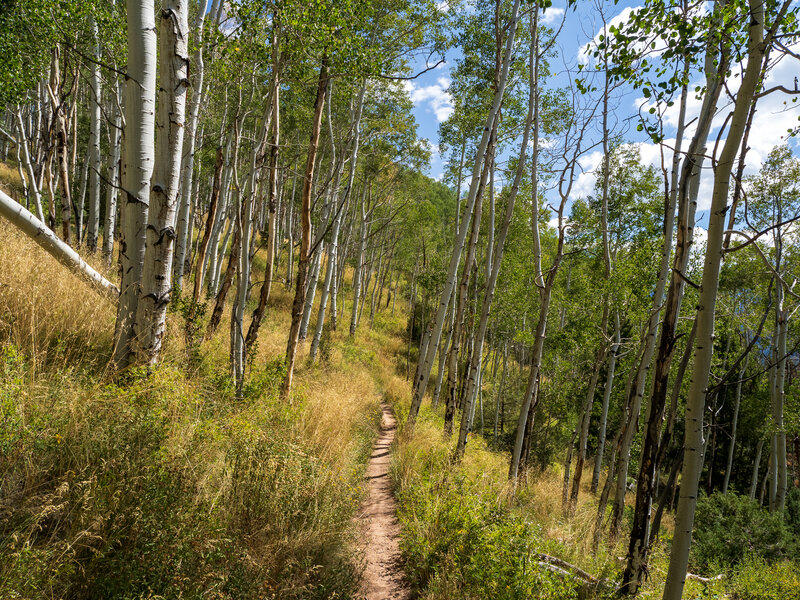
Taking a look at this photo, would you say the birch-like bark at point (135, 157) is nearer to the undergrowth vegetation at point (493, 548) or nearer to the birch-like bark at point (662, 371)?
the undergrowth vegetation at point (493, 548)

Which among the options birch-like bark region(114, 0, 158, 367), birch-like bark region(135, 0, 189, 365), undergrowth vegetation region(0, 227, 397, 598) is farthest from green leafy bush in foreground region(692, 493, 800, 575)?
birch-like bark region(114, 0, 158, 367)

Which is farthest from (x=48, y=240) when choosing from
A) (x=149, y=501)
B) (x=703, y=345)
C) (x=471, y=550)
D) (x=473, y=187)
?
(x=473, y=187)

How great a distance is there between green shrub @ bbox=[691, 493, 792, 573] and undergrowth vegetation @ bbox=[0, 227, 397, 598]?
34.9 ft

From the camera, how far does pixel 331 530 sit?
135 inches

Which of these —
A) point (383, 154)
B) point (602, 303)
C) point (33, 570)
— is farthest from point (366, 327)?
point (33, 570)

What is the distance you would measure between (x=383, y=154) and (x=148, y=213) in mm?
13811

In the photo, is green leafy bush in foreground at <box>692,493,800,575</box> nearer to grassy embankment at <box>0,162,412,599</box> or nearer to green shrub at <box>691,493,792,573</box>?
green shrub at <box>691,493,792,573</box>

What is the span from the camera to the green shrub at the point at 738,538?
9773 mm

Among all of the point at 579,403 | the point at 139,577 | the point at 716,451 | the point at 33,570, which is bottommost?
the point at 716,451

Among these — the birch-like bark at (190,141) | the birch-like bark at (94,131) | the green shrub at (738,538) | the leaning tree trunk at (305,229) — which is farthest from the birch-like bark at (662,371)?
the green shrub at (738,538)

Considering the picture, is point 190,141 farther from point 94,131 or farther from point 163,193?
point 94,131

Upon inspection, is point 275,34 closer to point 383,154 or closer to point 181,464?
point 181,464

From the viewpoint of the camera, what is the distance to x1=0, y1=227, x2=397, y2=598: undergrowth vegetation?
2.08 metres

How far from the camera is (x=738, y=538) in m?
10.1
